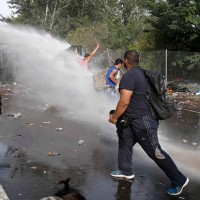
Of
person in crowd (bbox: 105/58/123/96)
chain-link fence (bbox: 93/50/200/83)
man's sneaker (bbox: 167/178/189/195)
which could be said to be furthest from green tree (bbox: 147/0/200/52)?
man's sneaker (bbox: 167/178/189/195)

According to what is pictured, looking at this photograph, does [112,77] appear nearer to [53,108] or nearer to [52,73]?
[53,108]

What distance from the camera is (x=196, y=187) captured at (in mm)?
5348

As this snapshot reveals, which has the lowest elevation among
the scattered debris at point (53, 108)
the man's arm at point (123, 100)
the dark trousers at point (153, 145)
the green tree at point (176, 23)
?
the scattered debris at point (53, 108)

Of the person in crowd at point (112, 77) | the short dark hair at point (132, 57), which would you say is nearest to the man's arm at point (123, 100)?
the short dark hair at point (132, 57)

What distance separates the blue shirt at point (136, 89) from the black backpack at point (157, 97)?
0.06 meters

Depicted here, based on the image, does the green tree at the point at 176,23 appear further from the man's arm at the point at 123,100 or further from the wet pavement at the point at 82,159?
the man's arm at the point at 123,100

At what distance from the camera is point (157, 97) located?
505cm

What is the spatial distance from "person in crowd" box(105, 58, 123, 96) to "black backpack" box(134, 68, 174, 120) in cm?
476

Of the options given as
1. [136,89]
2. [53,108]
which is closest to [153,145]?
[136,89]

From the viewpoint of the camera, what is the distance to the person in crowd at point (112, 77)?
994cm

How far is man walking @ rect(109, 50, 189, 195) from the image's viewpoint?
4945mm

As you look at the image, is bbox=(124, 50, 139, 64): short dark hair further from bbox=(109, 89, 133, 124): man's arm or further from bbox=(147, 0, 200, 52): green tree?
bbox=(147, 0, 200, 52): green tree

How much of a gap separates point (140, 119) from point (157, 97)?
364 millimetres

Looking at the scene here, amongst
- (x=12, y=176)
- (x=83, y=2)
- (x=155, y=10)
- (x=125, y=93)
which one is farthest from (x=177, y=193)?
(x=83, y=2)
